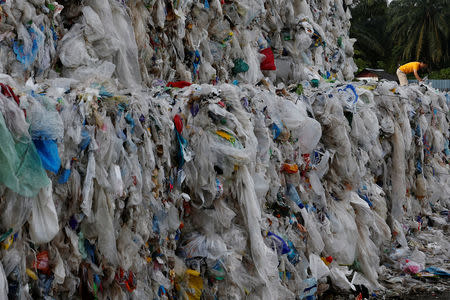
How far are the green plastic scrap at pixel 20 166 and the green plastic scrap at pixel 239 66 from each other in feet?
11.1

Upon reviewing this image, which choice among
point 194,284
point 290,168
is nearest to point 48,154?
point 194,284

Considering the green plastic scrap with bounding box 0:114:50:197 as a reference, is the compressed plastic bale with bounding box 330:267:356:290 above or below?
below

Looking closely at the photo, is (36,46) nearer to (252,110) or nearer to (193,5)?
(252,110)

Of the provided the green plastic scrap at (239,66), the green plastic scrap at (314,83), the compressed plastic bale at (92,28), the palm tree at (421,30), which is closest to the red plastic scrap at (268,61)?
the green plastic scrap at (314,83)

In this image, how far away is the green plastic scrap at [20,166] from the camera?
2.18 m

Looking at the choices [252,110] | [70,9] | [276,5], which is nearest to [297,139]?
[252,110]

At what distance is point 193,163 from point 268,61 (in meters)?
2.89

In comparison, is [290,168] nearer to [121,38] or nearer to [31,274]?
[121,38]

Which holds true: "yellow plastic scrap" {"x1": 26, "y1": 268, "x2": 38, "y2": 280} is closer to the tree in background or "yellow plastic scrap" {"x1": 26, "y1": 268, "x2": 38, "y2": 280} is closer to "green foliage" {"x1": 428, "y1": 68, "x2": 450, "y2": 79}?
the tree in background

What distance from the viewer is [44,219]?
7.76 feet

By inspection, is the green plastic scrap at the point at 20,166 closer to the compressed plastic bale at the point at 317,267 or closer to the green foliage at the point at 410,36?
the compressed plastic bale at the point at 317,267

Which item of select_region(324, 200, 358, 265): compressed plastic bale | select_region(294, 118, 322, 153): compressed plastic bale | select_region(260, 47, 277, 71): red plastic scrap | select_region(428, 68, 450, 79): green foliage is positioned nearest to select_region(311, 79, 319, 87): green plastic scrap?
select_region(260, 47, 277, 71): red plastic scrap

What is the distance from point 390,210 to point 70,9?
11.8 ft

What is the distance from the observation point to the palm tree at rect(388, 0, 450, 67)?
29000 millimetres
